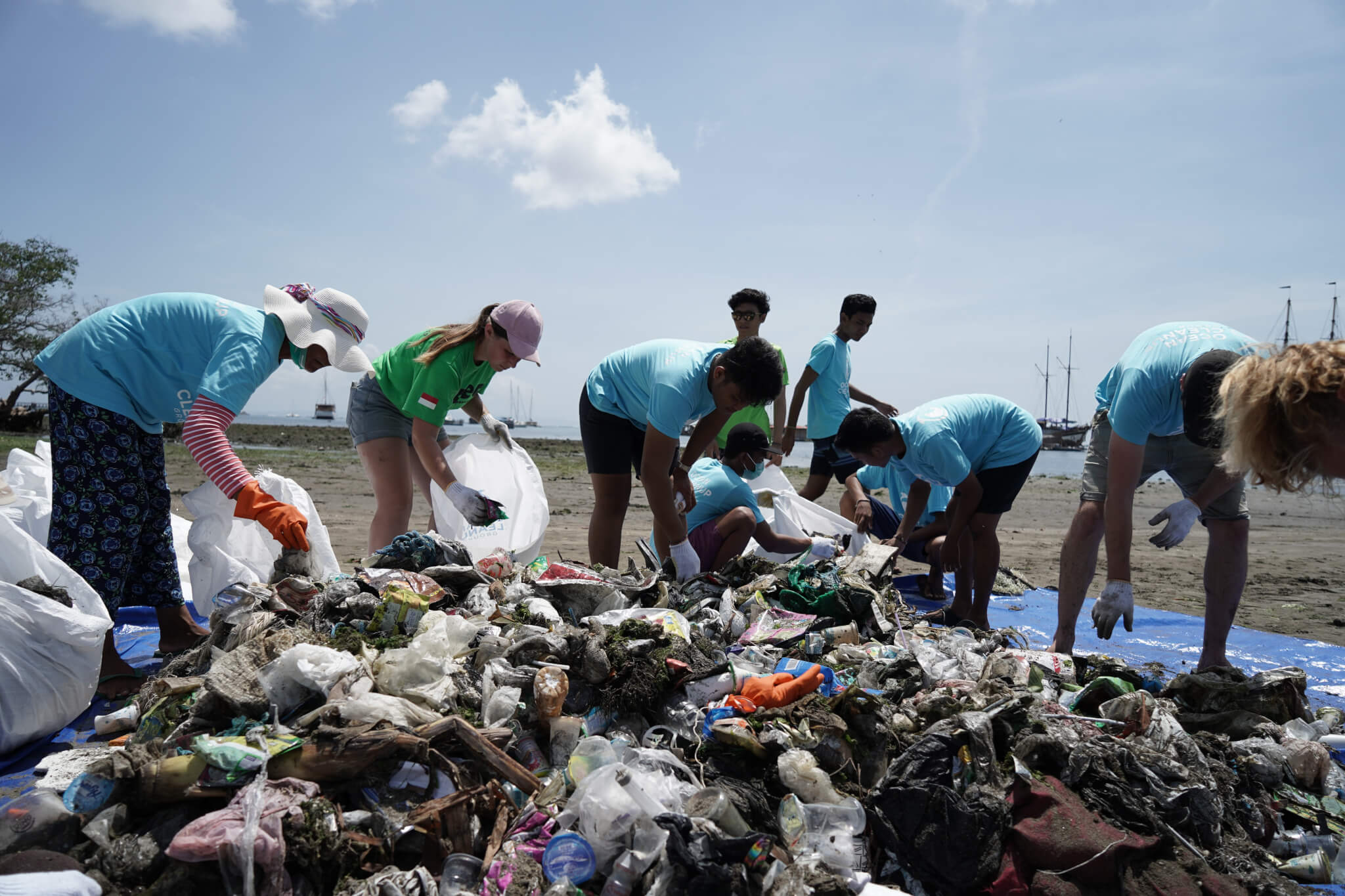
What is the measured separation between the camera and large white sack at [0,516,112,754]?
2.16m

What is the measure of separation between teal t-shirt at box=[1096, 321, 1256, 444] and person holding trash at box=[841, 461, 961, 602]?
1663 mm

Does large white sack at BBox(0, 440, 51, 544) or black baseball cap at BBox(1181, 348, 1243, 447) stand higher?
black baseball cap at BBox(1181, 348, 1243, 447)

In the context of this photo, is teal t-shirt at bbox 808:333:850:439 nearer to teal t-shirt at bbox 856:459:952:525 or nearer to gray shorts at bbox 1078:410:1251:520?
teal t-shirt at bbox 856:459:952:525

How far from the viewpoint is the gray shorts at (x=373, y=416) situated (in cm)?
373

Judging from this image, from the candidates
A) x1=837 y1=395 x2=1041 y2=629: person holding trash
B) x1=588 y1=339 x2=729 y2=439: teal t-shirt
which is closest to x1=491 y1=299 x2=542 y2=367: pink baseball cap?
x1=588 y1=339 x2=729 y2=439: teal t-shirt

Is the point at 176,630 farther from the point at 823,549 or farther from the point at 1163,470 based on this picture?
the point at 1163,470

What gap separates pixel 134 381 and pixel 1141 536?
32.1 ft

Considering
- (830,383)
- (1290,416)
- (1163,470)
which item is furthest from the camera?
(830,383)

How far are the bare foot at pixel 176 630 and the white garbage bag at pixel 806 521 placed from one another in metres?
2.95

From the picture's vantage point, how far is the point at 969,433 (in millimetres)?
4152

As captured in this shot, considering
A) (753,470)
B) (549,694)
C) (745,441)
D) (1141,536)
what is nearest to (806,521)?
(753,470)

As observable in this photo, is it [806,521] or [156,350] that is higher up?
[156,350]

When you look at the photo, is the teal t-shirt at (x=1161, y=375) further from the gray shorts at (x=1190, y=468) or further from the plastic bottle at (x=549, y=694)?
the plastic bottle at (x=549, y=694)

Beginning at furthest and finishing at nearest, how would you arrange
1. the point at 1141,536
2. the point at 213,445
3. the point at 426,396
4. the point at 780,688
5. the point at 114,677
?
the point at 1141,536 → the point at 426,396 → the point at 114,677 → the point at 213,445 → the point at 780,688
